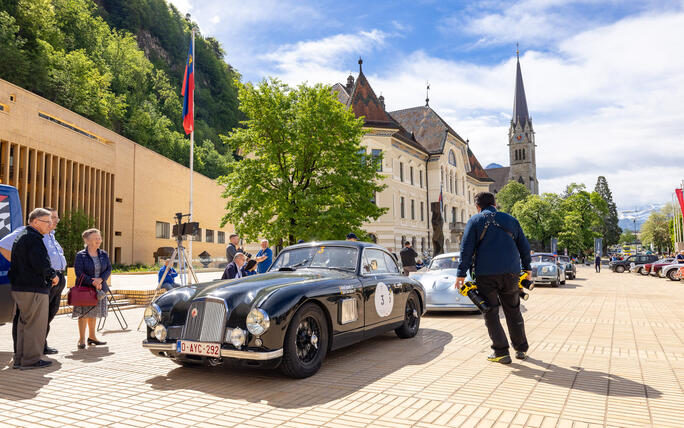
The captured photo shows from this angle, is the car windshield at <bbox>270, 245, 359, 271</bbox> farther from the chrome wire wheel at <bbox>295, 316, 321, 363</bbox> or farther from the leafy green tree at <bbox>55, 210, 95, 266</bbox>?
the leafy green tree at <bbox>55, 210, 95, 266</bbox>

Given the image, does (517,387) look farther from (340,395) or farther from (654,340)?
(654,340)

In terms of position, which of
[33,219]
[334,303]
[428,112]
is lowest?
[334,303]

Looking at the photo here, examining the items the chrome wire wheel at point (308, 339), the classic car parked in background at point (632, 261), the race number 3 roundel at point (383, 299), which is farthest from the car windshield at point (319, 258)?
the classic car parked in background at point (632, 261)

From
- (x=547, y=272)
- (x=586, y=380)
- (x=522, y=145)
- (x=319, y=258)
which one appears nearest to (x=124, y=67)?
(x=547, y=272)

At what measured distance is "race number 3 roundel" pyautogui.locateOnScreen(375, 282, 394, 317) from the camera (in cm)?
696

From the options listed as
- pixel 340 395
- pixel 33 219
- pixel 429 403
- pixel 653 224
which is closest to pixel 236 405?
pixel 340 395

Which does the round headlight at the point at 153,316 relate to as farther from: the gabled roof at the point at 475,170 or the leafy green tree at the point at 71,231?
the gabled roof at the point at 475,170

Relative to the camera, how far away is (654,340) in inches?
300

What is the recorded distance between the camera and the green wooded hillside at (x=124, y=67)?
45.1m

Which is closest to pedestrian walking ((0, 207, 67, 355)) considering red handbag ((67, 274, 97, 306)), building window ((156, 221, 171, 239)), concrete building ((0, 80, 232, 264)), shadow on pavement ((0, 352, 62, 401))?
red handbag ((67, 274, 97, 306))

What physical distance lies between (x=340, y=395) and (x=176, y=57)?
306 ft

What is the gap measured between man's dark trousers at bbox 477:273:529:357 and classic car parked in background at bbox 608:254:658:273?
126ft

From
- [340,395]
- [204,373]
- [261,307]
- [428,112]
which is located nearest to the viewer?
[340,395]

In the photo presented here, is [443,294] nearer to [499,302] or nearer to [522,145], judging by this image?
[499,302]
